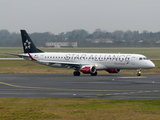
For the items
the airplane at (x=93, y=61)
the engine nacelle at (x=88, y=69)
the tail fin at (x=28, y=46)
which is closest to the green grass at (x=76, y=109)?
the engine nacelle at (x=88, y=69)

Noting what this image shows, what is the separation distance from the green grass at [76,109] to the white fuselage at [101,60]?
84.8 feet

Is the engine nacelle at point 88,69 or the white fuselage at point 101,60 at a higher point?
the white fuselage at point 101,60

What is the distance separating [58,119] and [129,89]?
1617 centimetres

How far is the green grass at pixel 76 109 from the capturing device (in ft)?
70.5

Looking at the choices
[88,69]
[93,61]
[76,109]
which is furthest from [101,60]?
[76,109]

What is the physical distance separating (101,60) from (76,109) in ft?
103

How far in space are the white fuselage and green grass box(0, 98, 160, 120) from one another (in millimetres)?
25845

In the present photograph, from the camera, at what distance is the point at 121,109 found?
24.1 meters

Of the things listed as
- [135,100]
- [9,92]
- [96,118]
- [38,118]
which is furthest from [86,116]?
[9,92]

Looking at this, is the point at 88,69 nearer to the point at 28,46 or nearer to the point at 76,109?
the point at 28,46

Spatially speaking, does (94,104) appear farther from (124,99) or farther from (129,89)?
(129,89)

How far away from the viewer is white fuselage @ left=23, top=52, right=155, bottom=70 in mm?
53656

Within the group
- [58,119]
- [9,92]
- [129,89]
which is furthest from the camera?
[129,89]

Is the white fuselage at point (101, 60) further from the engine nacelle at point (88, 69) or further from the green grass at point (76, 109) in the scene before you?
the green grass at point (76, 109)
